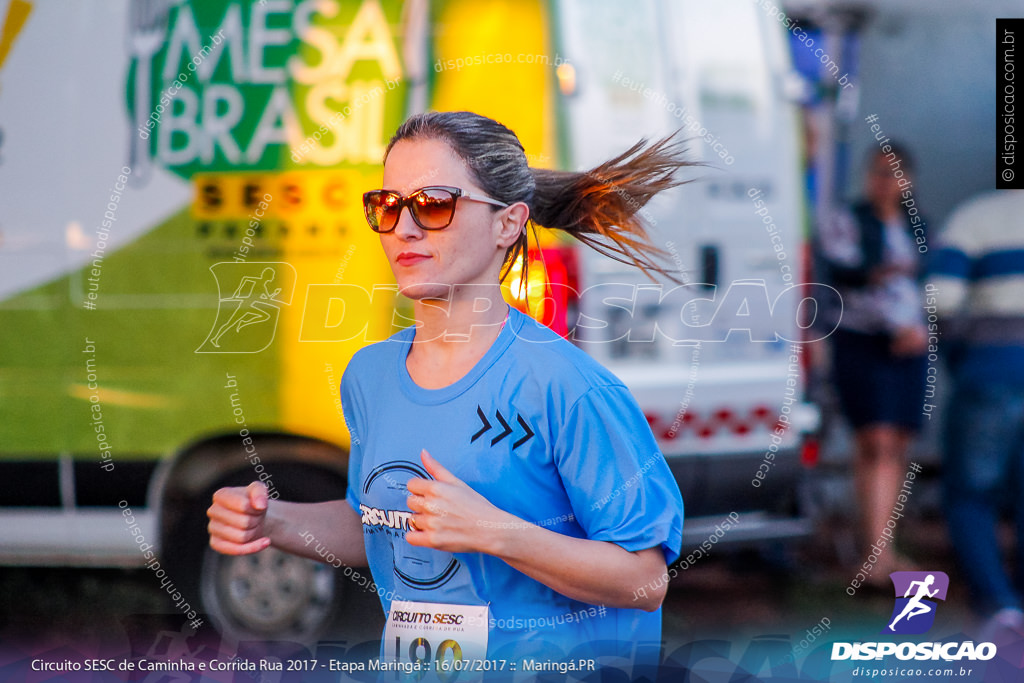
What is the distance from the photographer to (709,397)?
10.3ft

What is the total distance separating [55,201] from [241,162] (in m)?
0.62

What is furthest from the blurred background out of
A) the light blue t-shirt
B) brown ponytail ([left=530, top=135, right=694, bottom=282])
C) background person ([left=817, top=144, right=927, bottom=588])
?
the light blue t-shirt

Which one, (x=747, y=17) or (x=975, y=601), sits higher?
(x=747, y=17)

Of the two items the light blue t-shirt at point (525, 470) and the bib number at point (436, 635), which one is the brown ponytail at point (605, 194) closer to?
the light blue t-shirt at point (525, 470)

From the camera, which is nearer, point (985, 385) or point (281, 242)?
point (281, 242)

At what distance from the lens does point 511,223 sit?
1589 millimetres

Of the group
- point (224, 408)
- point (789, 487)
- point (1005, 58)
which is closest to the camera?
point (1005, 58)

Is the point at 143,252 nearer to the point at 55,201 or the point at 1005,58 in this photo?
the point at 55,201

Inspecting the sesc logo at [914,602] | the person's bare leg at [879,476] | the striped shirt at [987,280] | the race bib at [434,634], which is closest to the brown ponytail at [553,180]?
the race bib at [434,634]

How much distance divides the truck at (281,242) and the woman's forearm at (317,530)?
1186 mm

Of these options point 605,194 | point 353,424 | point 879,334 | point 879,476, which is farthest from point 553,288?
point 879,476

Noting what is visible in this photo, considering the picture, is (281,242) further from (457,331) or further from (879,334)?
(879,334)

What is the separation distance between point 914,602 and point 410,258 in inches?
73.7

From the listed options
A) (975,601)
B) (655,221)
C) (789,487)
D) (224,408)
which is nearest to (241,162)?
(224,408)
